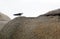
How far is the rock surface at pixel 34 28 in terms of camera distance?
3639mm

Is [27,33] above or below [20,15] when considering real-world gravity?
below

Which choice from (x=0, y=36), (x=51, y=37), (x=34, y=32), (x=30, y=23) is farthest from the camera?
(x=0, y=36)

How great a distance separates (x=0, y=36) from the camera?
15.4 ft

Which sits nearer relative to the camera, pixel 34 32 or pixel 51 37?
pixel 51 37

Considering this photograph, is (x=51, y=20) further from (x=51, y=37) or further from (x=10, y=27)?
(x=10, y=27)

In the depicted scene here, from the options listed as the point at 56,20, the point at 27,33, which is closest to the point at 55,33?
the point at 56,20

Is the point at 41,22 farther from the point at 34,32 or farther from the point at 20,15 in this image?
the point at 20,15

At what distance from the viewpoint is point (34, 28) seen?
3.87m

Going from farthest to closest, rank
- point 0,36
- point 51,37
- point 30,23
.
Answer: point 0,36
point 30,23
point 51,37

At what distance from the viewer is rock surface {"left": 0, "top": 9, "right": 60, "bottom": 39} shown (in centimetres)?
364

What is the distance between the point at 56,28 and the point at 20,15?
1.29 meters

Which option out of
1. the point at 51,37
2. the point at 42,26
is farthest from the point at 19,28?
the point at 51,37

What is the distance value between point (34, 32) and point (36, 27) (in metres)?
0.11

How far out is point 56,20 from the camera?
3.83 m
